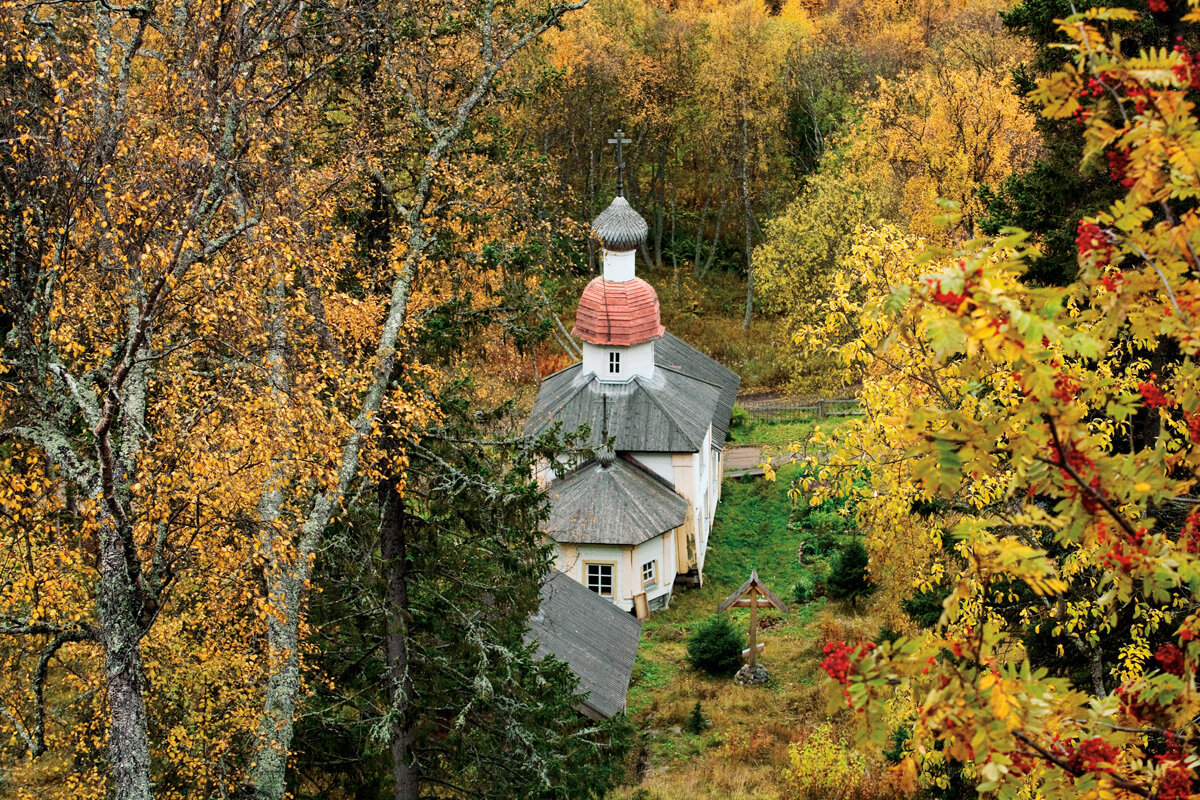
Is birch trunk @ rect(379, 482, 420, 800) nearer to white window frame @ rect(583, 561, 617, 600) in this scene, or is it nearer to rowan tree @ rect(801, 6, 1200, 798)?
rowan tree @ rect(801, 6, 1200, 798)

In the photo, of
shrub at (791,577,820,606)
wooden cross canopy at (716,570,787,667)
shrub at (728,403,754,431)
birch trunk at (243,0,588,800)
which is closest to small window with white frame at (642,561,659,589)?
shrub at (791,577,820,606)

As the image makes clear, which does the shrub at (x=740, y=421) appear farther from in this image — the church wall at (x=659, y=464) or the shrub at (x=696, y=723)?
the shrub at (x=696, y=723)

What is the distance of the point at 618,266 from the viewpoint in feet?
102

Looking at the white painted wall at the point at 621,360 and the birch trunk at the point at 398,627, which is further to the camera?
the white painted wall at the point at 621,360

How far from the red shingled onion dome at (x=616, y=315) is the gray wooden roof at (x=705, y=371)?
3638 millimetres

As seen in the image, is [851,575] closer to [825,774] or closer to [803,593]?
[803,593]

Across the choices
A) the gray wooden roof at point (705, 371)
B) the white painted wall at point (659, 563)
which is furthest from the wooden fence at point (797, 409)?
the white painted wall at point (659, 563)

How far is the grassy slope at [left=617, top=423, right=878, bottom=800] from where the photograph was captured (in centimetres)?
2036

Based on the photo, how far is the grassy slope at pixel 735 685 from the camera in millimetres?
20359

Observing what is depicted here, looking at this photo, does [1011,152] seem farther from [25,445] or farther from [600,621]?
[25,445]

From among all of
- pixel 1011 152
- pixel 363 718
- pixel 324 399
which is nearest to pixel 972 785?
pixel 363 718

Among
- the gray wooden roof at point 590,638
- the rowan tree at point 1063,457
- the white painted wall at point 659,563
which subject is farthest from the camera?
the white painted wall at point 659,563

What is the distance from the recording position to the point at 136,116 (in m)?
10.5

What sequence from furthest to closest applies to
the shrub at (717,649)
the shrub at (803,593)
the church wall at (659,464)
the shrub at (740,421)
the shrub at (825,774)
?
the shrub at (740,421)
the church wall at (659,464)
the shrub at (803,593)
the shrub at (717,649)
the shrub at (825,774)
